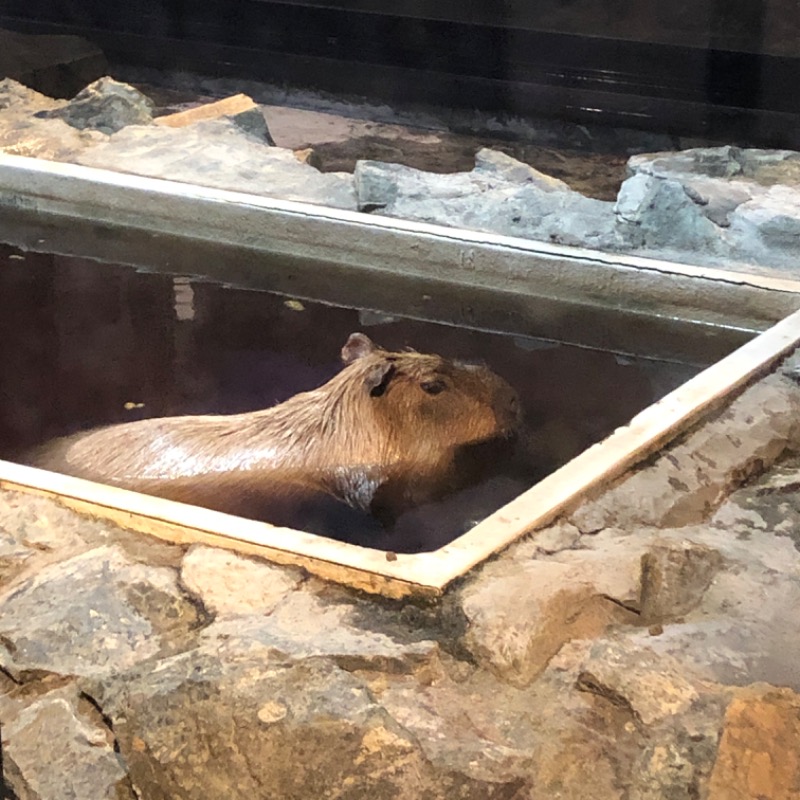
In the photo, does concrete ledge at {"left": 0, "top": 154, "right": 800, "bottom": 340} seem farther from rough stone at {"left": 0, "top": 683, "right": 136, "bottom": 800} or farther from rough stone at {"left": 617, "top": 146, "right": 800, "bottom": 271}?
rough stone at {"left": 0, "top": 683, "right": 136, "bottom": 800}

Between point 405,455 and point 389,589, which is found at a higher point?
point 389,589

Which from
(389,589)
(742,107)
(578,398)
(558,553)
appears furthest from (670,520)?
(742,107)

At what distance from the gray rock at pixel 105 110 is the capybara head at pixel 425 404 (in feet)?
11.4

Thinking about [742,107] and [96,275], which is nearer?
[96,275]

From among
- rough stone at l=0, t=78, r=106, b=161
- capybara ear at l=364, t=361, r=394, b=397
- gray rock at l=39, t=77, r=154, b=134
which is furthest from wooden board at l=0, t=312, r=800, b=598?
gray rock at l=39, t=77, r=154, b=134

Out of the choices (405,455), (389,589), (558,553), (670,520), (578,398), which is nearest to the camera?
(389,589)

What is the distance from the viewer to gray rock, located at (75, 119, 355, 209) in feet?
18.1

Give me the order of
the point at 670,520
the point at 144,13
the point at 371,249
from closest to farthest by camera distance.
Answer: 1. the point at 670,520
2. the point at 371,249
3. the point at 144,13

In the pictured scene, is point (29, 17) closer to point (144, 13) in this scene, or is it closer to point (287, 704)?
point (144, 13)

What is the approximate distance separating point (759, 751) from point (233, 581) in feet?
3.73

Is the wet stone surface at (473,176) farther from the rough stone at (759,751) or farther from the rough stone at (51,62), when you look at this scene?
the rough stone at (759,751)

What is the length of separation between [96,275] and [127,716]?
3408mm

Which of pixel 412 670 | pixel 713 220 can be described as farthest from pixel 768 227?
pixel 412 670

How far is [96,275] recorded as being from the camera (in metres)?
5.22
